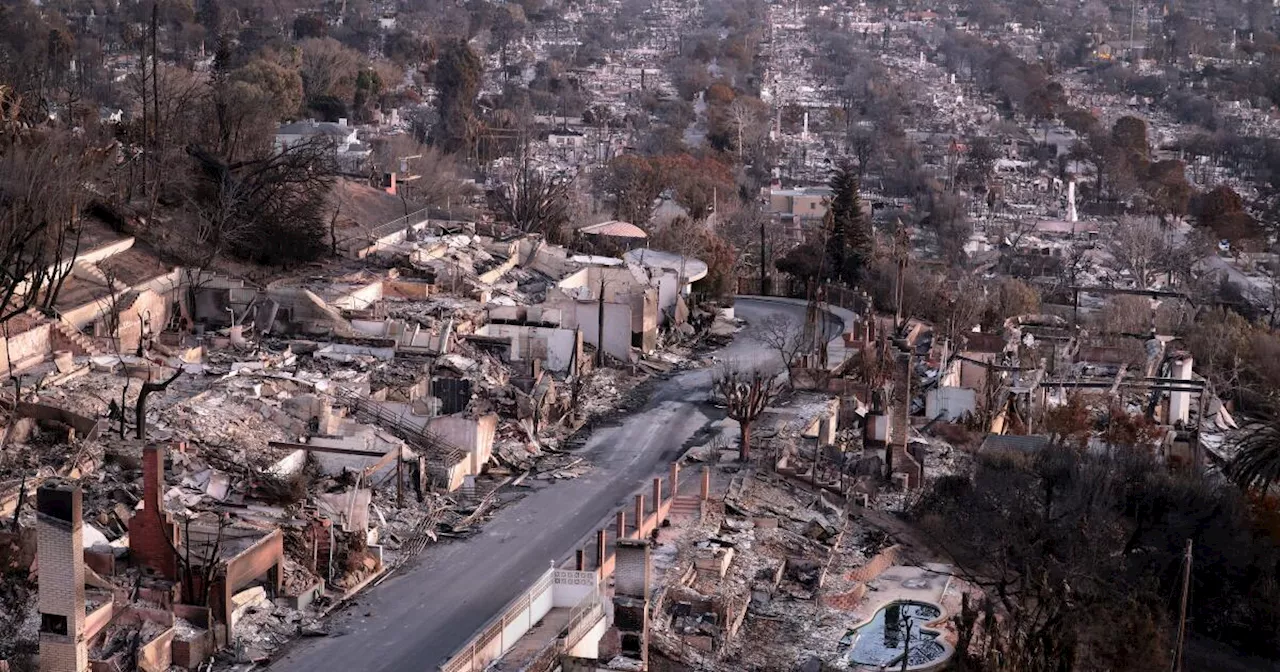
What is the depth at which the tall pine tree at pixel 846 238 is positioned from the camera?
3556 cm

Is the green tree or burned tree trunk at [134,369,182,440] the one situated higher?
burned tree trunk at [134,369,182,440]

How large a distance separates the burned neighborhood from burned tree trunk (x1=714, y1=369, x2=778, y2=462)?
113mm

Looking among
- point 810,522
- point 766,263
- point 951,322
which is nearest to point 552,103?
point 766,263

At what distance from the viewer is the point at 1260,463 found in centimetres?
2273

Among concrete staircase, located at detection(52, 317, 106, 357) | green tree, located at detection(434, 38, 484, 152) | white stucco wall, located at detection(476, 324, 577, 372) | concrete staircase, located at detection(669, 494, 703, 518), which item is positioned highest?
concrete staircase, located at detection(52, 317, 106, 357)

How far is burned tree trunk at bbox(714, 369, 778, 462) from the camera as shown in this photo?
22.1 metres

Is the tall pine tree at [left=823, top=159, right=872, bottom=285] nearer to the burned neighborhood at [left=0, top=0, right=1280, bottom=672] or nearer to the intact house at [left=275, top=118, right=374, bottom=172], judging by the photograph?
the burned neighborhood at [left=0, top=0, right=1280, bottom=672]

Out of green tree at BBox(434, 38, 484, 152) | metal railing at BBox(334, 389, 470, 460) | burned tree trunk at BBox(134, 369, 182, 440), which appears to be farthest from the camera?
green tree at BBox(434, 38, 484, 152)

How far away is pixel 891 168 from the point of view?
61688mm

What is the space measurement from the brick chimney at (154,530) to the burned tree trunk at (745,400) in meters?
7.94

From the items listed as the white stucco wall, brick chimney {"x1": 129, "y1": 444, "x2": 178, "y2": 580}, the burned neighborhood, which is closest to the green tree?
the burned neighborhood

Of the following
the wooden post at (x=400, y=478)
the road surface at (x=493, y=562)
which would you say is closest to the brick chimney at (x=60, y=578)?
the road surface at (x=493, y=562)

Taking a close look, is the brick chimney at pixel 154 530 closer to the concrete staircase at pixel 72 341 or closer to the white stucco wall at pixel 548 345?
the concrete staircase at pixel 72 341

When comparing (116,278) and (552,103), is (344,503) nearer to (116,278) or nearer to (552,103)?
(116,278)
